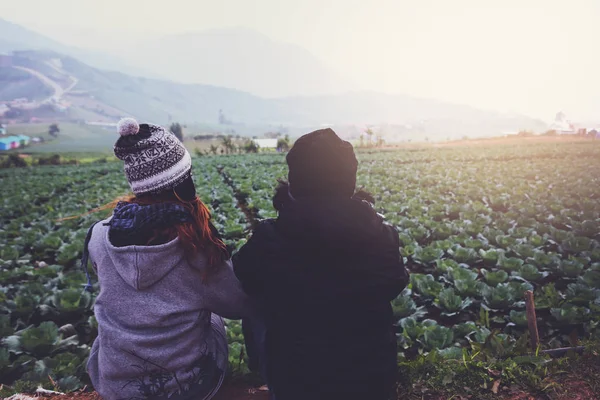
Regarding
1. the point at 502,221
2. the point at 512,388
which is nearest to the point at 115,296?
the point at 512,388

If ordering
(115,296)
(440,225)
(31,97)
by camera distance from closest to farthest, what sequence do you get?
(115,296) → (440,225) → (31,97)

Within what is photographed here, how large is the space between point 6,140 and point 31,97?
88.0m

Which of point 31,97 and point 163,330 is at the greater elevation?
point 31,97

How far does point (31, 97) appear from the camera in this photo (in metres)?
137

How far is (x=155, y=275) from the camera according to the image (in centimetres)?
173

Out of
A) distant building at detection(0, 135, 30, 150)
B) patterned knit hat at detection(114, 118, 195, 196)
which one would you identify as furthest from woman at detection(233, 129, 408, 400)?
distant building at detection(0, 135, 30, 150)

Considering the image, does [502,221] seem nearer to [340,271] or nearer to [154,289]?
[340,271]

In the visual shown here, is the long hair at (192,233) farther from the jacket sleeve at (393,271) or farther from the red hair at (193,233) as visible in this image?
the jacket sleeve at (393,271)

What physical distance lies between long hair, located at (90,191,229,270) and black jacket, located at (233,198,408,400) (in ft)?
0.39

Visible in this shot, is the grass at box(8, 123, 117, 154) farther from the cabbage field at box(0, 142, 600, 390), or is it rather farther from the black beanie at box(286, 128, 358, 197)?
the black beanie at box(286, 128, 358, 197)

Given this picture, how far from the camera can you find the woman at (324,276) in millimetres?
1653

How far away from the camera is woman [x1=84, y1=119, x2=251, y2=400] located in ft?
5.60

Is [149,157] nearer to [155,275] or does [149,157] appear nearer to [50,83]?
[155,275]

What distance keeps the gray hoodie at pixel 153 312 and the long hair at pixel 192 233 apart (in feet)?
0.14
